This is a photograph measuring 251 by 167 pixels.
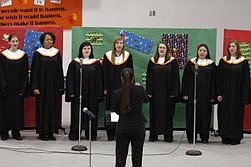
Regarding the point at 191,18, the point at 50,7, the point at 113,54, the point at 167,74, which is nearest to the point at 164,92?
the point at 167,74

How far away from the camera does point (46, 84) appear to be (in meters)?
8.63

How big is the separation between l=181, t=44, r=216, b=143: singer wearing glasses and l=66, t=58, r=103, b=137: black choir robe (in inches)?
61.2

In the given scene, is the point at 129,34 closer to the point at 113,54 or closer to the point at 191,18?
the point at 113,54

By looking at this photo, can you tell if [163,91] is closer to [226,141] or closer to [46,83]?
[226,141]

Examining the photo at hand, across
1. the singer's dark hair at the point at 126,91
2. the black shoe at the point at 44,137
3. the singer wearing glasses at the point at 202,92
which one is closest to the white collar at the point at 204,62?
the singer wearing glasses at the point at 202,92

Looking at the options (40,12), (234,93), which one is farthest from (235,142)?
(40,12)

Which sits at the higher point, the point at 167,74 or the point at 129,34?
the point at 129,34

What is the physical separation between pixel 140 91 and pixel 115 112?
0.37 m

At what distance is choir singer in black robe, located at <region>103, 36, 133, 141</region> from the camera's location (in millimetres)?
8719

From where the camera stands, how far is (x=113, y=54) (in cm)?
873

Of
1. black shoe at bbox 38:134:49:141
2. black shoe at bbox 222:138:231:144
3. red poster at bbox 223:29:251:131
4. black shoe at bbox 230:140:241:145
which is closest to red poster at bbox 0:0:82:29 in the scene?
black shoe at bbox 38:134:49:141

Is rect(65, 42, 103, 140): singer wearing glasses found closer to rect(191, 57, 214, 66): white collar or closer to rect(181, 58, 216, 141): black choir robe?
rect(181, 58, 216, 141): black choir robe

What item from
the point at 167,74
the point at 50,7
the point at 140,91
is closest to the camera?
the point at 140,91

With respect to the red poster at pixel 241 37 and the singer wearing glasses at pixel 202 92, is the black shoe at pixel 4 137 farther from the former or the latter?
the red poster at pixel 241 37
